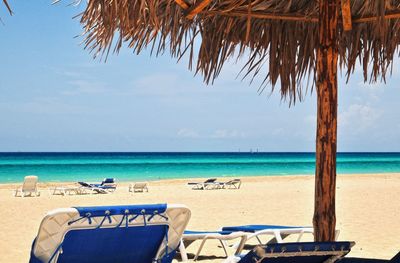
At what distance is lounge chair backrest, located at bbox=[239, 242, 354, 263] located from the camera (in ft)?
8.91

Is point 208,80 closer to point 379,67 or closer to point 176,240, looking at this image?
point 379,67

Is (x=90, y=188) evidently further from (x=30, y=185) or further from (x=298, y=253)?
(x=298, y=253)

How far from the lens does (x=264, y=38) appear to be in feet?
15.5

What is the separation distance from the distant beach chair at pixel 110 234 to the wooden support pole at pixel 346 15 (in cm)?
171

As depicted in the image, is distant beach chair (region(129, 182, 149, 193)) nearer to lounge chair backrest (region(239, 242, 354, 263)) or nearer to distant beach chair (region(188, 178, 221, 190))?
distant beach chair (region(188, 178, 221, 190))

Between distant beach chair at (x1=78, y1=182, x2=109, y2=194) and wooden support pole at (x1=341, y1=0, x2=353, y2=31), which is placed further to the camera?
distant beach chair at (x1=78, y1=182, x2=109, y2=194)

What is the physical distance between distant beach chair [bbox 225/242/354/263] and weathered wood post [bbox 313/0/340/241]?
1.10 m

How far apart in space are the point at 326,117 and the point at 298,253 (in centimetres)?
148

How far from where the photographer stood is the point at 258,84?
470 centimetres

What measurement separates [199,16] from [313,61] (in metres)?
0.90

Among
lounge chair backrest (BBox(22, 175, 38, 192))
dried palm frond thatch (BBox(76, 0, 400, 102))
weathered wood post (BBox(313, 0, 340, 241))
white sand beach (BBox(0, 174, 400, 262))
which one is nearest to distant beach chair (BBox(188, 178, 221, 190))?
white sand beach (BBox(0, 174, 400, 262))

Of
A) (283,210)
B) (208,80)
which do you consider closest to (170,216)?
(208,80)

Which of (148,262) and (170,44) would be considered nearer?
(148,262)

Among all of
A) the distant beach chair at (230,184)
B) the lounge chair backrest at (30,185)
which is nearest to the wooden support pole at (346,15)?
the lounge chair backrest at (30,185)
